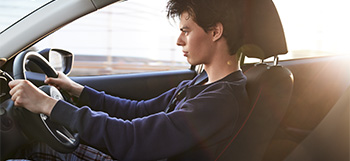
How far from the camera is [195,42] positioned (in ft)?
4.65

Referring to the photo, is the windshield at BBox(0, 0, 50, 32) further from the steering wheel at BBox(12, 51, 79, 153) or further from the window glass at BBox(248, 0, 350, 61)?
the window glass at BBox(248, 0, 350, 61)

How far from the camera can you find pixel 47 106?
1229 millimetres

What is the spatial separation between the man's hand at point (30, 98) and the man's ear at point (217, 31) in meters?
0.68

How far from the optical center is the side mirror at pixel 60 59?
1.92 meters

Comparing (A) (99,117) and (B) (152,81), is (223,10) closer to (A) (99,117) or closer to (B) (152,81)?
(A) (99,117)

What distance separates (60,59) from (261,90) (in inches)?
48.5

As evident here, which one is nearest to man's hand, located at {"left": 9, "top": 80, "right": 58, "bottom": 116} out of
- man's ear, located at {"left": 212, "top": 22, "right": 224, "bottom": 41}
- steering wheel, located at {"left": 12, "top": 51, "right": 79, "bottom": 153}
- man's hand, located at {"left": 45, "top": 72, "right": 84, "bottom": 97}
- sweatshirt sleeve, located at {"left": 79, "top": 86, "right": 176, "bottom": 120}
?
steering wheel, located at {"left": 12, "top": 51, "right": 79, "bottom": 153}

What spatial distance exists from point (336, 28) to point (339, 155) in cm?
A: 75

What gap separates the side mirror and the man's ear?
97 centimetres

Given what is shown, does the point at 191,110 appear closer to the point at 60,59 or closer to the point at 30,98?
the point at 30,98

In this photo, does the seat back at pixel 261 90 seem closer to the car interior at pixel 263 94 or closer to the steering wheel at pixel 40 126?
Result: the car interior at pixel 263 94

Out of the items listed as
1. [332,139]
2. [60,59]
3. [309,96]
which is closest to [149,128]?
[332,139]

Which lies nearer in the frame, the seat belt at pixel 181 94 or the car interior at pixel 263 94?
the car interior at pixel 263 94

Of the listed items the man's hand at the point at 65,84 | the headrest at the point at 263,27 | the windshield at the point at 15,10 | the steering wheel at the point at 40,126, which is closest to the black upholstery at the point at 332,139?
the headrest at the point at 263,27
